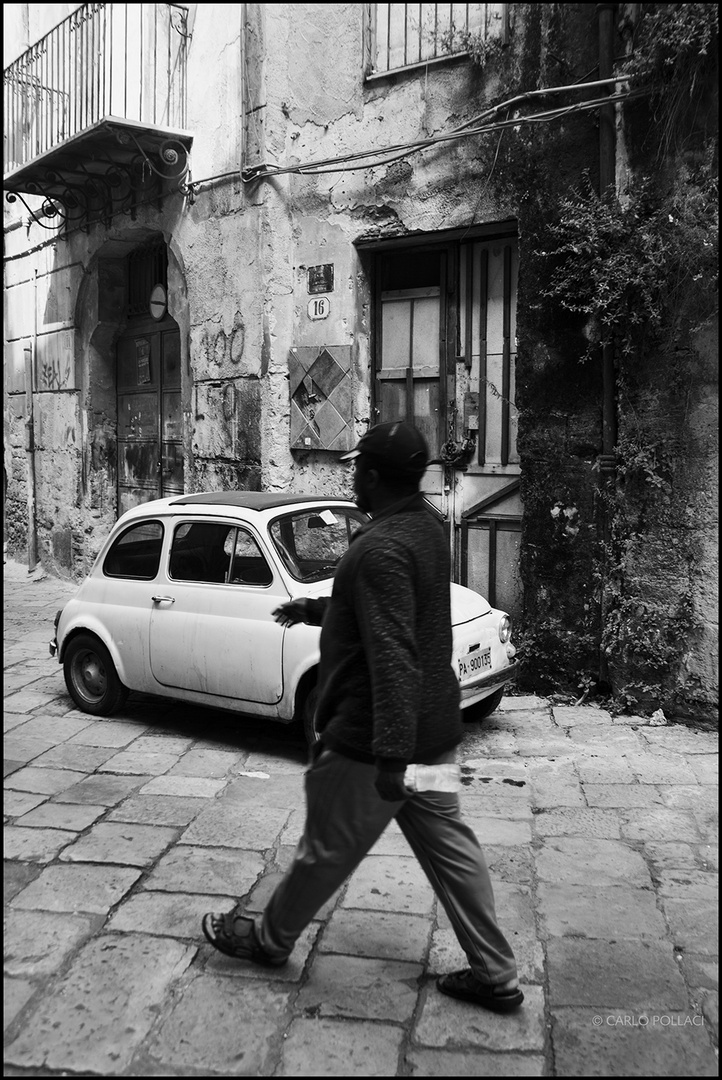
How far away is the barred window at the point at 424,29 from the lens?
24.3 ft

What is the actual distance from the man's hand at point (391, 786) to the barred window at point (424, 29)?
6.42m

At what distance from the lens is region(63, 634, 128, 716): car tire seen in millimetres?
6492

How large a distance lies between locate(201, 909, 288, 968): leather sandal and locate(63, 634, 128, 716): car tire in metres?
3.43

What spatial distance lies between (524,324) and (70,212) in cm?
752

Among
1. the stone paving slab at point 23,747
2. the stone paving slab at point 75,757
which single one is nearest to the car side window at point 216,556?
the stone paving slab at point 75,757

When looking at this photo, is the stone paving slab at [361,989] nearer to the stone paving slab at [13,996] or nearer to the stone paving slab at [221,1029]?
the stone paving slab at [221,1029]

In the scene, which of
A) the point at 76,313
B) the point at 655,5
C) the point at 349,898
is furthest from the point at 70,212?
the point at 349,898

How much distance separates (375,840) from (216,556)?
331 cm

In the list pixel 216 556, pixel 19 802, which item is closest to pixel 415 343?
pixel 216 556

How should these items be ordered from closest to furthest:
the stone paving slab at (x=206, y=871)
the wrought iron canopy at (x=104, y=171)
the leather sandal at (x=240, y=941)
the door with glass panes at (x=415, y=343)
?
the leather sandal at (x=240, y=941)
the stone paving slab at (x=206, y=871)
the door with glass panes at (x=415, y=343)
the wrought iron canopy at (x=104, y=171)

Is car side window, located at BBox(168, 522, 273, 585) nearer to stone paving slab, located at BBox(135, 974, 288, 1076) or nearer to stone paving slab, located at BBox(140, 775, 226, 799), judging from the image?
stone paving slab, located at BBox(140, 775, 226, 799)

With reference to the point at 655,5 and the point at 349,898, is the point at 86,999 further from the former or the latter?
the point at 655,5

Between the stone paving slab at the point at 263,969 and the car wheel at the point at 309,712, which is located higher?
the car wheel at the point at 309,712

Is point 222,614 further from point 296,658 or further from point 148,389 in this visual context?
point 148,389
